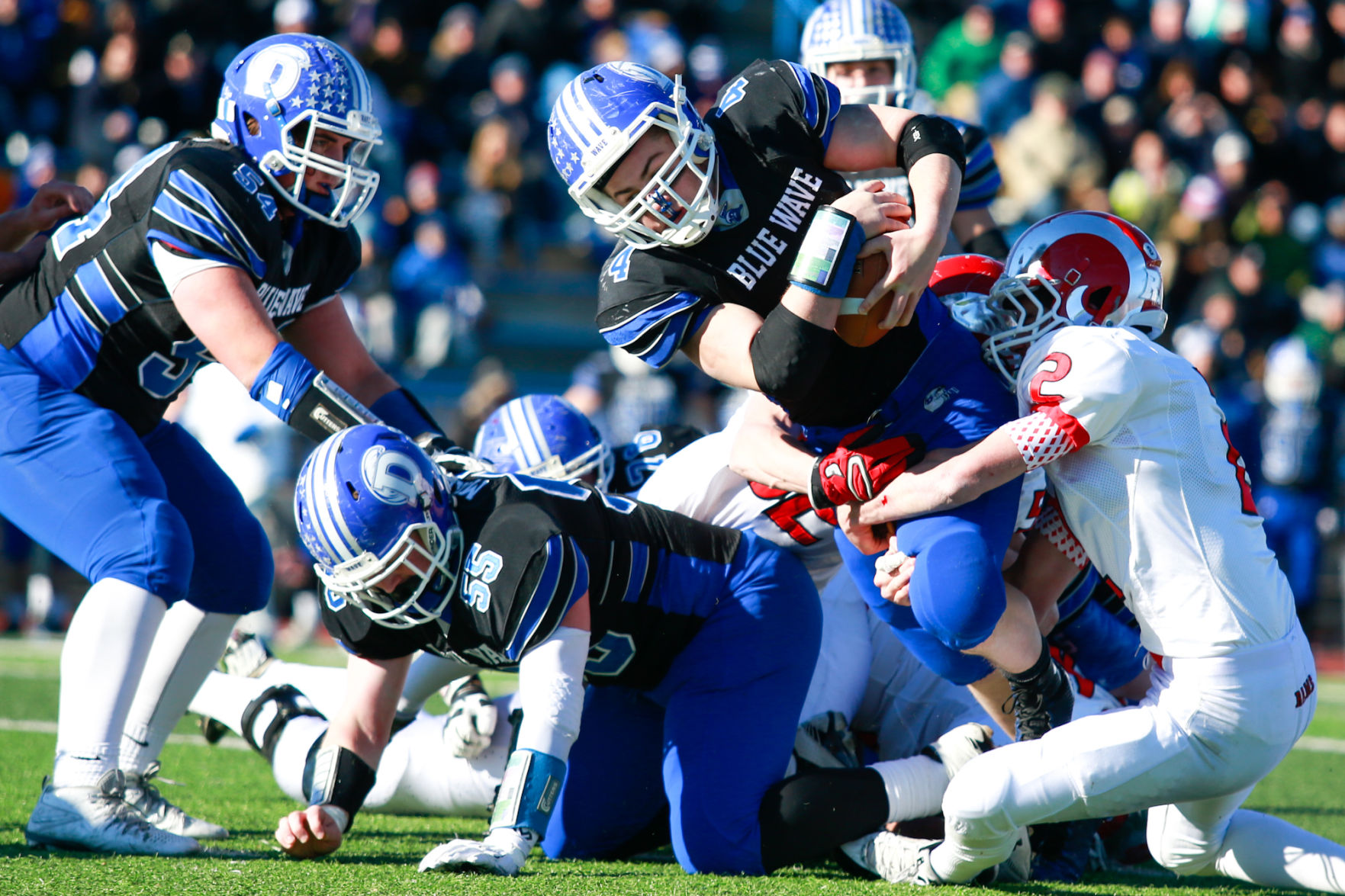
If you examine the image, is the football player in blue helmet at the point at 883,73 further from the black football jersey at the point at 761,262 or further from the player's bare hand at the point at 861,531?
the player's bare hand at the point at 861,531

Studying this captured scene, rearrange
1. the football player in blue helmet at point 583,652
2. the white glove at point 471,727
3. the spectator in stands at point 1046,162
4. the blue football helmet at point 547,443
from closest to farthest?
the football player in blue helmet at point 583,652, the white glove at point 471,727, the blue football helmet at point 547,443, the spectator in stands at point 1046,162

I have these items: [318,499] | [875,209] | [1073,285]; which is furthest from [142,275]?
[1073,285]

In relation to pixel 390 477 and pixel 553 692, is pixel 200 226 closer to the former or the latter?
pixel 390 477

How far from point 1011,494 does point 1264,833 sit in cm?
98

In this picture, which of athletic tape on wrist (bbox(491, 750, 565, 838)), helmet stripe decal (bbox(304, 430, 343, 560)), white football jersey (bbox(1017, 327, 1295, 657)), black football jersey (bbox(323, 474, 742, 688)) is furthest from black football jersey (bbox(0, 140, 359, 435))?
white football jersey (bbox(1017, 327, 1295, 657))

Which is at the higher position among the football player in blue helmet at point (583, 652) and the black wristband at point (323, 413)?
the black wristband at point (323, 413)

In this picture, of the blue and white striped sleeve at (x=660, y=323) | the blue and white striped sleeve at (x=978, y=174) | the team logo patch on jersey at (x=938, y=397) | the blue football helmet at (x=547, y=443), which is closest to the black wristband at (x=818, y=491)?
the team logo patch on jersey at (x=938, y=397)

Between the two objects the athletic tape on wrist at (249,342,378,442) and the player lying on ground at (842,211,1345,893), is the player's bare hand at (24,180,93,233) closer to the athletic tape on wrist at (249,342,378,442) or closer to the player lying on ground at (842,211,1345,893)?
the athletic tape on wrist at (249,342,378,442)

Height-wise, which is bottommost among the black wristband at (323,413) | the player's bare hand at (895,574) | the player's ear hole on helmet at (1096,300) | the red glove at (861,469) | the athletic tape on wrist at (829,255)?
the player's bare hand at (895,574)

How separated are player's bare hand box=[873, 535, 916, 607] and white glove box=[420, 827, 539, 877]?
0.89 meters

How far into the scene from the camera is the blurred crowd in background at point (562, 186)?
8961 mm

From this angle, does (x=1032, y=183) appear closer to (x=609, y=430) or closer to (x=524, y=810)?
(x=609, y=430)

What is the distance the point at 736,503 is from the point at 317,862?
55.6 inches

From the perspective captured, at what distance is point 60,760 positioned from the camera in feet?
10.3
